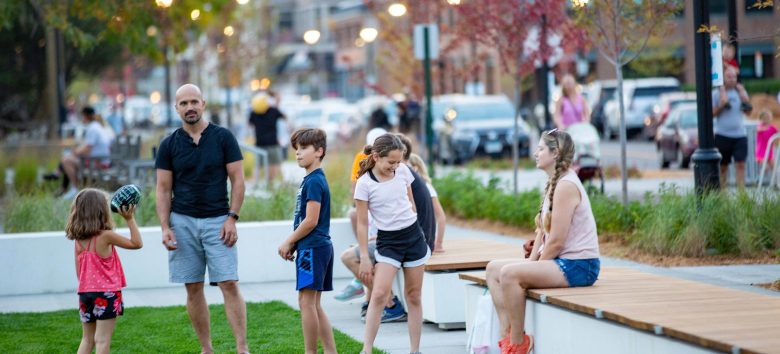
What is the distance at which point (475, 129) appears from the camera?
99.3 feet

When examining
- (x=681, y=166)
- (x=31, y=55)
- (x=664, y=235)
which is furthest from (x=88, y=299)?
(x=31, y=55)

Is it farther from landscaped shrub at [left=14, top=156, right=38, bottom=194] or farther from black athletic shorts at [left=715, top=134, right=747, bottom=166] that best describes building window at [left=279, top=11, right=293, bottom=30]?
black athletic shorts at [left=715, top=134, right=747, bottom=166]

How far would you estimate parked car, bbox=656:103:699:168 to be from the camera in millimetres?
25500

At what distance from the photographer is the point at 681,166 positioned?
2667cm

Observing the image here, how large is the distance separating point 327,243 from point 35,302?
4781 millimetres

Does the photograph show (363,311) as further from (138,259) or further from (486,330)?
(138,259)

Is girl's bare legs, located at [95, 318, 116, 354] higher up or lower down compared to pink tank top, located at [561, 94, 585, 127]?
lower down

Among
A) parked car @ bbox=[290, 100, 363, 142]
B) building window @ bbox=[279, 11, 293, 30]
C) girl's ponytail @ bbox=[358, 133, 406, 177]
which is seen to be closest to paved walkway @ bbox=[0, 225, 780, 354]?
girl's ponytail @ bbox=[358, 133, 406, 177]

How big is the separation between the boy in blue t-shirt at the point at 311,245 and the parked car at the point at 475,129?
22367 mm

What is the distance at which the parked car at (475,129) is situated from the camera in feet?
98.6

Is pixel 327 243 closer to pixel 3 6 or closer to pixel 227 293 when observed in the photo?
pixel 227 293

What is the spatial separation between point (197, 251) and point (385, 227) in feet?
4.14

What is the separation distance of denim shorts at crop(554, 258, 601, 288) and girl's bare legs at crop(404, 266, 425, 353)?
100cm

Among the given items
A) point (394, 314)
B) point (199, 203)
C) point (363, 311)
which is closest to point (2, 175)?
point (363, 311)
